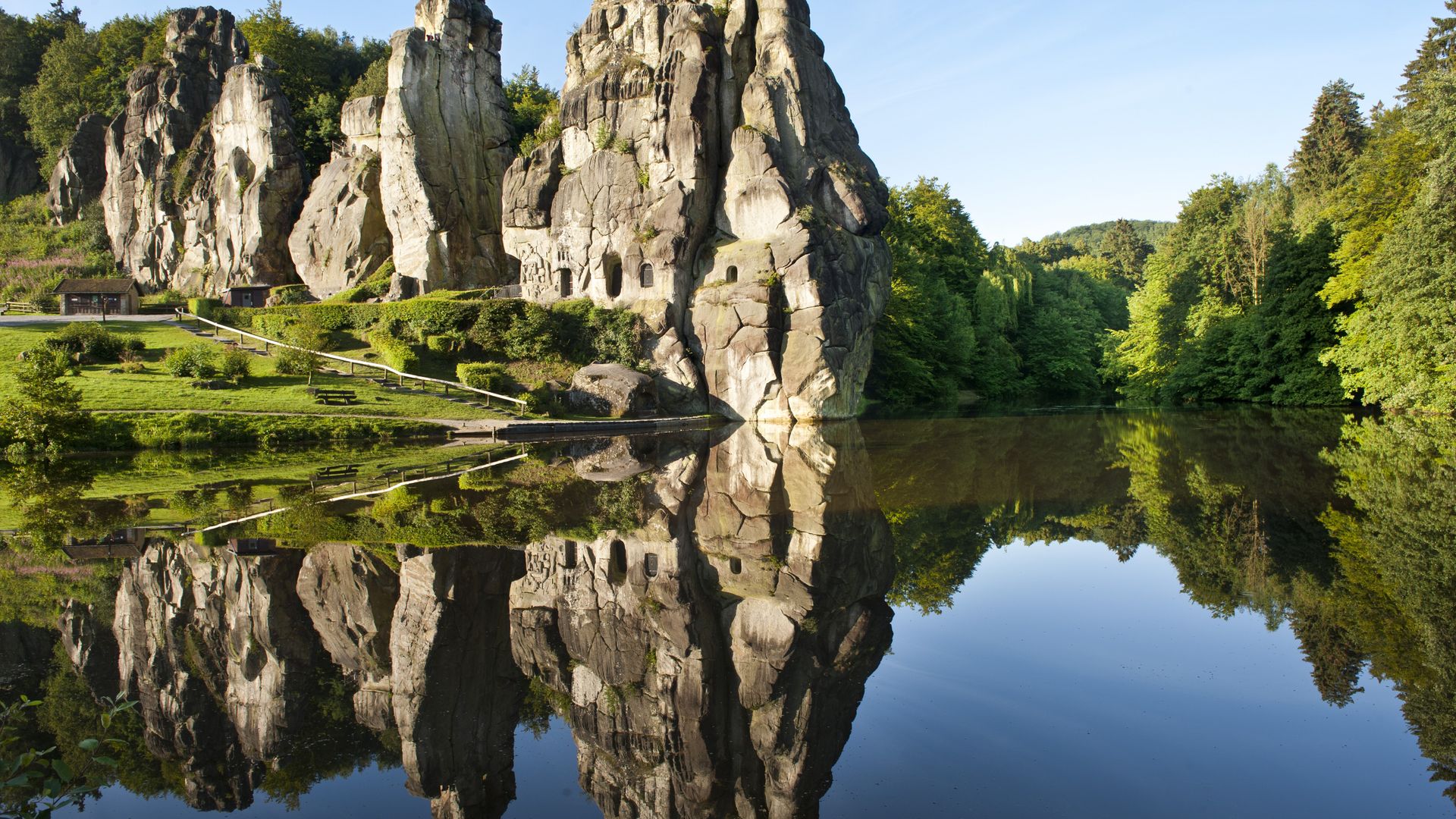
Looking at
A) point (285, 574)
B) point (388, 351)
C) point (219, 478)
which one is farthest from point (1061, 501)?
point (388, 351)

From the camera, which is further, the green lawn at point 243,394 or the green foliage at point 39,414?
the green lawn at point 243,394

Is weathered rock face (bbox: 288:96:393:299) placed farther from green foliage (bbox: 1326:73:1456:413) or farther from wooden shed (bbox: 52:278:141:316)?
green foliage (bbox: 1326:73:1456:413)

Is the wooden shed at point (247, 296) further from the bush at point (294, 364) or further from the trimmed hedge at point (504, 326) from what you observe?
the bush at point (294, 364)

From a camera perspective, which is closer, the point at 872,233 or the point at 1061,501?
the point at 1061,501

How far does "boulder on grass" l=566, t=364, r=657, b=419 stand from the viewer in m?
35.6

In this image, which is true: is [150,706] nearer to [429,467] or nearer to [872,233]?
[429,467]

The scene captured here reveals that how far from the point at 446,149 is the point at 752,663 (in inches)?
1853

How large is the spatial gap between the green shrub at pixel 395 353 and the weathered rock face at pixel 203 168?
18491mm

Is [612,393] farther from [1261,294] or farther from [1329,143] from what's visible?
[1329,143]

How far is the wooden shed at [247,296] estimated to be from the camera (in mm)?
49062

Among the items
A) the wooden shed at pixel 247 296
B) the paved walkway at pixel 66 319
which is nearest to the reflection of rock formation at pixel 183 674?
the paved walkway at pixel 66 319

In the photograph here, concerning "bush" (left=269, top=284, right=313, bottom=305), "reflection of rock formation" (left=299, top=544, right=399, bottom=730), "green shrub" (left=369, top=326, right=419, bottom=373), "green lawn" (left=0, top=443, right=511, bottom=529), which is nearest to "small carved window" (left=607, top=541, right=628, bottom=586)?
"reflection of rock formation" (left=299, top=544, right=399, bottom=730)

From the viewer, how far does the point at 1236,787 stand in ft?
19.5

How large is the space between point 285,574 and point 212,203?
53117 millimetres
